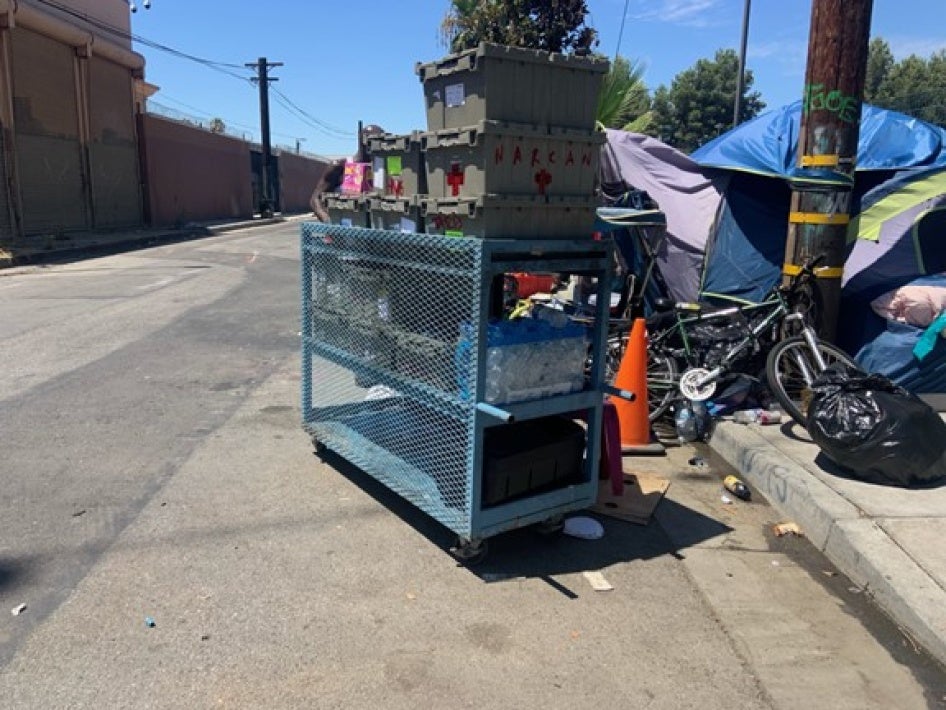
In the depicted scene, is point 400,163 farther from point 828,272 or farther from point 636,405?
point 828,272

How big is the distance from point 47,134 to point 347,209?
71.1ft

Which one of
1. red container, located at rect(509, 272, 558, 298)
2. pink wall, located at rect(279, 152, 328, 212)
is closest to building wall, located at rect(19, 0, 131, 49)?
red container, located at rect(509, 272, 558, 298)

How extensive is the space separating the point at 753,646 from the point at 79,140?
2624 centimetres

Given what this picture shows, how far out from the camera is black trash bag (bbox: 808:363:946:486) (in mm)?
4590

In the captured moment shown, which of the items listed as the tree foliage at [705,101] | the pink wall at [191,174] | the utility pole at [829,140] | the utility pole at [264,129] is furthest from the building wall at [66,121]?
the tree foliage at [705,101]

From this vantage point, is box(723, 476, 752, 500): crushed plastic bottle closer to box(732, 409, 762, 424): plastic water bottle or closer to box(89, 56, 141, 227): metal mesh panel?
box(732, 409, 762, 424): plastic water bottle

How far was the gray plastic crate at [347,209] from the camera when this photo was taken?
4.68 m

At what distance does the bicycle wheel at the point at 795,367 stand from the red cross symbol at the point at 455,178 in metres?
3.19

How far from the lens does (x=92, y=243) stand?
842 inches

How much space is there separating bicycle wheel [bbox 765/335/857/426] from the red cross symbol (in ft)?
10.5

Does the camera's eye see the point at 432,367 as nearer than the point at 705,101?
Yes

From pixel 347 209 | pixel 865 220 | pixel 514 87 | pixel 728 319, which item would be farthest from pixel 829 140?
pixel 347 209

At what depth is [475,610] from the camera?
3.46 m

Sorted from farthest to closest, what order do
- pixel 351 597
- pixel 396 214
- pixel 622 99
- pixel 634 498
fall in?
1. pixel 622 99
2. pixel 634 498
3. pixel 396 214
4. pixel 351 597
